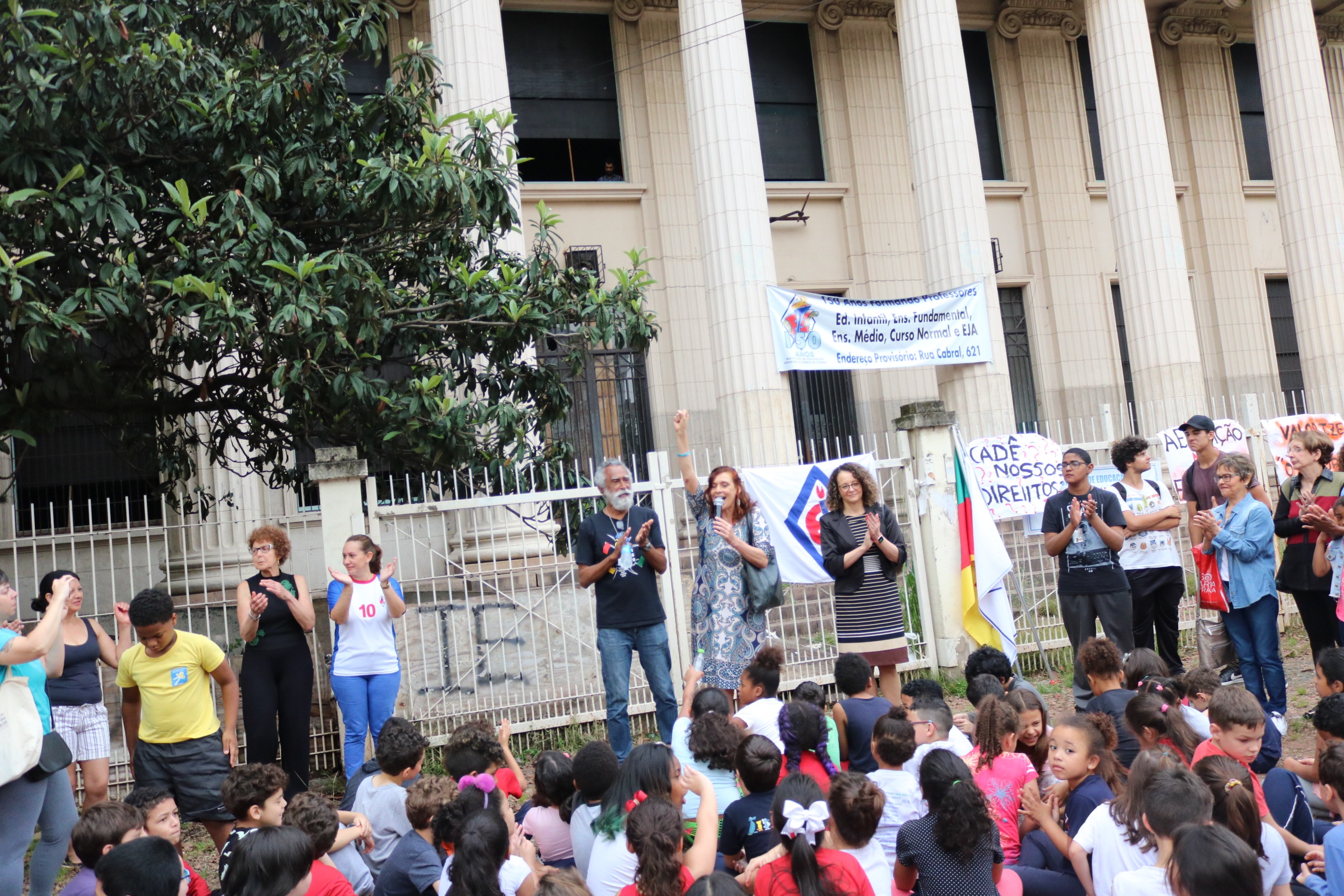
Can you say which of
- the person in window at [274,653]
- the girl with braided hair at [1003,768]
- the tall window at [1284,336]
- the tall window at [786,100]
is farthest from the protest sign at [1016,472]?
the tall window at [1284,336]

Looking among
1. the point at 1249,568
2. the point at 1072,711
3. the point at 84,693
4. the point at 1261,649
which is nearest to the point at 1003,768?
the point at 1249,568

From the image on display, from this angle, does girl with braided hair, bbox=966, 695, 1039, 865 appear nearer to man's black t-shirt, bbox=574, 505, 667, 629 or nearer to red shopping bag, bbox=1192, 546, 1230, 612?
man's black t-shirt, bbox=574, 505, 667, 629

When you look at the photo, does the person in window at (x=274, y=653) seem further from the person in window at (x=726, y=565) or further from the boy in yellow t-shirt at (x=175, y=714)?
the person in window at (x=726, y=565)

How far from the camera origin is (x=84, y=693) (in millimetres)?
6301

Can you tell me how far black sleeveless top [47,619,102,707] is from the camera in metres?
6.20

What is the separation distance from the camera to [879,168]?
17.9m

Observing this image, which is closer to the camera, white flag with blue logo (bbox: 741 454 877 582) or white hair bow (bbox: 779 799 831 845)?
white hair bow (bbox: 779 799 831 845)

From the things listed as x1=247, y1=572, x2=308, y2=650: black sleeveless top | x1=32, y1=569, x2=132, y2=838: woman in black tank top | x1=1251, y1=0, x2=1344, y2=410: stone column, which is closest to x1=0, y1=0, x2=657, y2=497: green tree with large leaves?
x1=247, y1=572, x2=308, y2=650: black sleeveless top

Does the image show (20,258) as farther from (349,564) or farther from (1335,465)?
(1335,465)

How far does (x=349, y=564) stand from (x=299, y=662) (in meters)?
0.70

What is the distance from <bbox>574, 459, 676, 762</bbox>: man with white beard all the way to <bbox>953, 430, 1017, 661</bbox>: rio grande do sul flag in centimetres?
285

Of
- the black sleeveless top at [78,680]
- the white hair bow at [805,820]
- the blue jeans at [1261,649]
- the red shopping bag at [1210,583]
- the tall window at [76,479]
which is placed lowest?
the blue jeans at [1261,649]

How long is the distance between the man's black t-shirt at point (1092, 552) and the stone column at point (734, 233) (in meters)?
6.07

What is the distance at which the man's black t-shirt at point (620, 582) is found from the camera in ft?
23.7
